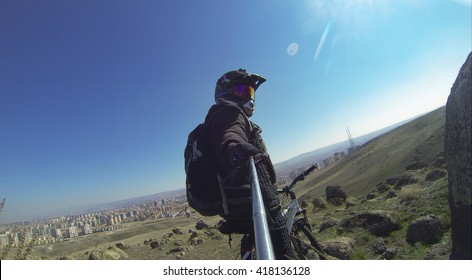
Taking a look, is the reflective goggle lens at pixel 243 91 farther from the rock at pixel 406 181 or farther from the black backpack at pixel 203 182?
the rock at pixel 406 181

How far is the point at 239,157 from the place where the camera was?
284cm

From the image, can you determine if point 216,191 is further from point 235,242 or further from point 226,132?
point 235,242

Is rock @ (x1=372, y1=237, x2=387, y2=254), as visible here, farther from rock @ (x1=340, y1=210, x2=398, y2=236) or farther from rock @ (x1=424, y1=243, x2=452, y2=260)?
rock @ (x1=424, y1=243, x2=452, y2=260)

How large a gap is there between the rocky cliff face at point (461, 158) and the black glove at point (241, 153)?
7.39 feet

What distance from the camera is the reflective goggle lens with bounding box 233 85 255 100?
445 centimetres

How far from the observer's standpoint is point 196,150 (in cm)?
361

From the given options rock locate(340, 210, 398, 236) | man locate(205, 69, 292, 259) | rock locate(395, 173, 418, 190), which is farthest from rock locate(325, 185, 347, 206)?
man locate(205, 69, 292, 259)

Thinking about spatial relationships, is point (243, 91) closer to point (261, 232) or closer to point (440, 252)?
point (261, 232)

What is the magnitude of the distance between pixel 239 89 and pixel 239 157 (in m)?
1.89

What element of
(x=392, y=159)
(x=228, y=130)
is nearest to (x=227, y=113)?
(x=228, y=130)

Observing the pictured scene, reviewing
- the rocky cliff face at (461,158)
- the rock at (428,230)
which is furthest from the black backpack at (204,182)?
the rock at (428,230)
